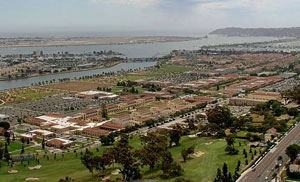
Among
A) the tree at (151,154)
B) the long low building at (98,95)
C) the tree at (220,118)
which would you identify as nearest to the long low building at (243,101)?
the tree at (220,118)

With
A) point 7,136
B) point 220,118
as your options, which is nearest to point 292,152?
point 220,118

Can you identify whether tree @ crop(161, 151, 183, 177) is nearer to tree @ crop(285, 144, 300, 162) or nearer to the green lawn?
the green lawn

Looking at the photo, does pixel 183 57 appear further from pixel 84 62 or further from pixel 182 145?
pixel 182 145

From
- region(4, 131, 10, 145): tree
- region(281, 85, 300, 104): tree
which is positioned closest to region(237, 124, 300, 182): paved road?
region(281, 85, 300, 104): tree

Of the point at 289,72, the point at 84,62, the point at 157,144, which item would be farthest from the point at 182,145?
the point at 84,62

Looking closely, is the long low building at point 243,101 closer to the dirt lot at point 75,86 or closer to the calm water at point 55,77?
the dirt lot at point 75,86

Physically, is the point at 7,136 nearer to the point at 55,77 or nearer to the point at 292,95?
the point at 292,95
